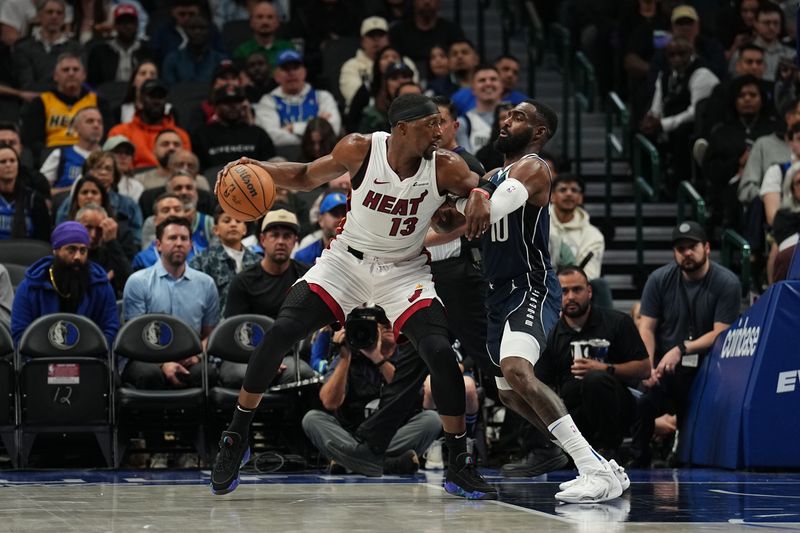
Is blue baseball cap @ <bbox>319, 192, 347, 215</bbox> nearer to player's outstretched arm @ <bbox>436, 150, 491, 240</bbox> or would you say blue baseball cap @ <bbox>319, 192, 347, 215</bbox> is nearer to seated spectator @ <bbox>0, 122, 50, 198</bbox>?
seated spectator @ <bbox>0, 122, 50, 198</bbox>

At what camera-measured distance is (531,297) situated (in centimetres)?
765

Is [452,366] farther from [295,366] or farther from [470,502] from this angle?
[295,366]

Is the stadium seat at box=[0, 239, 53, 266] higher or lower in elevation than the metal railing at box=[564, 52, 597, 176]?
lower

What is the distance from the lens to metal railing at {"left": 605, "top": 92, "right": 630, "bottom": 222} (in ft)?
48.1

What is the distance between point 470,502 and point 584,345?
320cm

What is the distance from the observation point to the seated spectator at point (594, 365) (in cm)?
976

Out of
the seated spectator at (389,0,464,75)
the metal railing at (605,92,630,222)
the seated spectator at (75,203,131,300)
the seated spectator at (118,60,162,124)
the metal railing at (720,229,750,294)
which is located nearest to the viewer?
the seated spectator at (75,203,131,300)

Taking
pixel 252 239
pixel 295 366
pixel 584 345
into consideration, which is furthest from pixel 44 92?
pixel 584 345

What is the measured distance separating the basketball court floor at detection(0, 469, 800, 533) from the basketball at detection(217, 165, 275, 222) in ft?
5.12

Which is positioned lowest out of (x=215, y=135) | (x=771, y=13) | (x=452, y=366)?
(x=452, y=366)

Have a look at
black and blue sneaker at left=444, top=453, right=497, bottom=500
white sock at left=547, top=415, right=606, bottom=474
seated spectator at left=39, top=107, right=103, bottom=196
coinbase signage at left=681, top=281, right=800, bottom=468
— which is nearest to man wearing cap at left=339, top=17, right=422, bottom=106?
seated spectator at left=39, top=107, right=103, bottom=196

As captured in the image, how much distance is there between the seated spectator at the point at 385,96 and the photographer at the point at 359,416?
4.17 metres

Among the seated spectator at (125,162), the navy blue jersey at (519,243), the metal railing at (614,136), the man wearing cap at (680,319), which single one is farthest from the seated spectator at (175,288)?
the metal railing at (614,136)

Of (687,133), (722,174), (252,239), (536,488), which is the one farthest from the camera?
(687,133)
